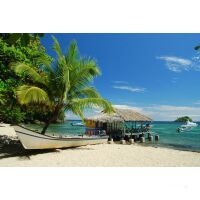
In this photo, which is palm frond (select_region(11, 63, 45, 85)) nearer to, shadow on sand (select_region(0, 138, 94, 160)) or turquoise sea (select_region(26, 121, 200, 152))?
shadow on sand (select_region(0, 138, 94, 160))

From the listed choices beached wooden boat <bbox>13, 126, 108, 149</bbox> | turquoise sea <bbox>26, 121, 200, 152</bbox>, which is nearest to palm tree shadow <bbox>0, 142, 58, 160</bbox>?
beached wooden boat <bbox>13, 126, 108, 149</bbox>

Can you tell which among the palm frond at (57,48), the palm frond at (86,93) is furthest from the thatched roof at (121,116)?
the palm frond at (57,48)

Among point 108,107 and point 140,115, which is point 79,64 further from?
point 140,115

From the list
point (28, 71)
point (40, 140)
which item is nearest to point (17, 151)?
point (40, 140)

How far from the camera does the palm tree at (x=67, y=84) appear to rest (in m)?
9.87

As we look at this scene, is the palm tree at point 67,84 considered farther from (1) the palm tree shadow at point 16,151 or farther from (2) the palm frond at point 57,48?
(1) the palm tree shadow at point 16,151

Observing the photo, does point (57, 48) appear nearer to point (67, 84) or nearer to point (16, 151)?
point (67, 84)

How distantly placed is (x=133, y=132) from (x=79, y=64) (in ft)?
40.5

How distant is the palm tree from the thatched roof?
7553 millimetres

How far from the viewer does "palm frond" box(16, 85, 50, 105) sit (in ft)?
28.9

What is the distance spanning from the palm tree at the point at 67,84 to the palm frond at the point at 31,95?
219 mm
